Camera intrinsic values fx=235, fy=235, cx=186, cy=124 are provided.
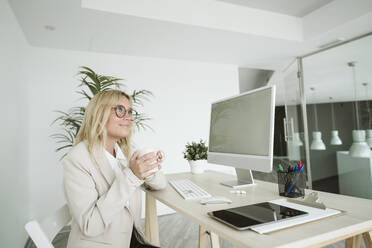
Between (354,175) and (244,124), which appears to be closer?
(244,124)

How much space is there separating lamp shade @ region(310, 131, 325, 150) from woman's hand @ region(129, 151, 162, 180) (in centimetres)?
358

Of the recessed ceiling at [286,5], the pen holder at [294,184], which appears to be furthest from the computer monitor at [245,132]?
the recessed ceiling at [286,5]

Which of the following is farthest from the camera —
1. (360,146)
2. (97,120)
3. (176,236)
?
(360,146)

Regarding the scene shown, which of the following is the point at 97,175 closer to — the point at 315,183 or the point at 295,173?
the point at 295,173

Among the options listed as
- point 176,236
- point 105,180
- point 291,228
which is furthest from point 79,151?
point 176,236

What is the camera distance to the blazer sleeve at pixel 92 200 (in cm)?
91

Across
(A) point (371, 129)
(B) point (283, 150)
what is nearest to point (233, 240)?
(A) point (371, 129)

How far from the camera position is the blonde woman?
0.92 m

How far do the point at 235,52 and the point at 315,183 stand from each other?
2.52 meters

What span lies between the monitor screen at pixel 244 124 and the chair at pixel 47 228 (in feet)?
2.97

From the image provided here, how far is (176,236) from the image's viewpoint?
8.84ft

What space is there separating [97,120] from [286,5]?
299 cm

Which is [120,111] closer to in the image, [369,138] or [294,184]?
[294,184]

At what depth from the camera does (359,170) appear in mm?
3137
